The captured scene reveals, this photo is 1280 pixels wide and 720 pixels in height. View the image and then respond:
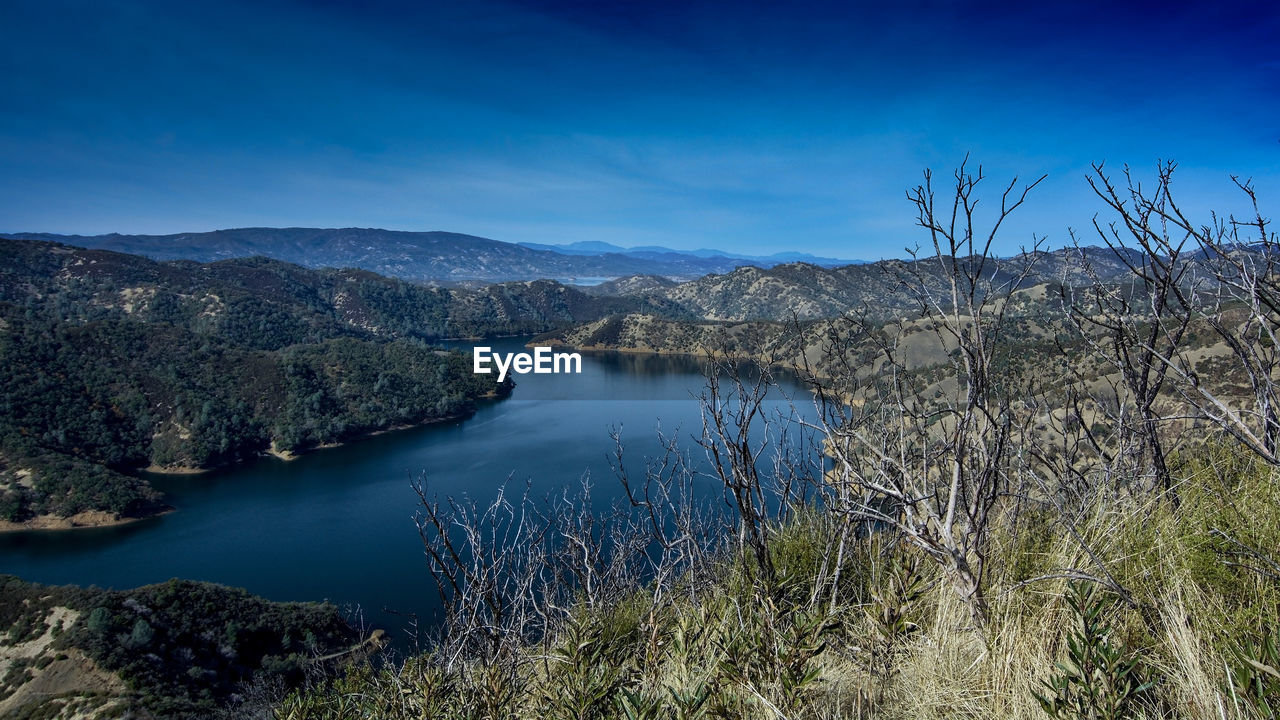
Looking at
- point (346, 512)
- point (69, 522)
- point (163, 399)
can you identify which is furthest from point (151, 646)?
point (163, 399)

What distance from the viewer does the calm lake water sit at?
21.8 m

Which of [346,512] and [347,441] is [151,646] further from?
[347,441]

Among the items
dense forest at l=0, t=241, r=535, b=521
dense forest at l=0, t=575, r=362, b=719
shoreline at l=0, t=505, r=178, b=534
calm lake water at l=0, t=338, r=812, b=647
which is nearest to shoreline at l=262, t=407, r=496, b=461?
dense forest at l=0, t=241, r=535, b=521

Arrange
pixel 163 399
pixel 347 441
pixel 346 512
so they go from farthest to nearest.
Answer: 1. pixel 347 441
2. pixel 163 399
3. pixel 346 512

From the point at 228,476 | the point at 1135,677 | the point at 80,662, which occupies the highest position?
the point at 1135,677

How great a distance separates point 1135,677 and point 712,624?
1.26 m

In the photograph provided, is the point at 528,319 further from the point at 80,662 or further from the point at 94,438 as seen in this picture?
the point at 80,662

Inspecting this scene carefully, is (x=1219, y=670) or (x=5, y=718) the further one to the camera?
(x=5, y=718)

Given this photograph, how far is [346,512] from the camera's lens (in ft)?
91.1

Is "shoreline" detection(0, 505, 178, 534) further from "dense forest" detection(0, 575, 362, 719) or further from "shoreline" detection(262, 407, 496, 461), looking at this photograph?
"dense forest" detection(0, 575, 362, 719)

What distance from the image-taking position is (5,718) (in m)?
13.3

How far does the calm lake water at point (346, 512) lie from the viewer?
21.8 meters

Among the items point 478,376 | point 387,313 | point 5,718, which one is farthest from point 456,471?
point 387,313

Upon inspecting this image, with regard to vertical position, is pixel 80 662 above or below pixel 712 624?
below
